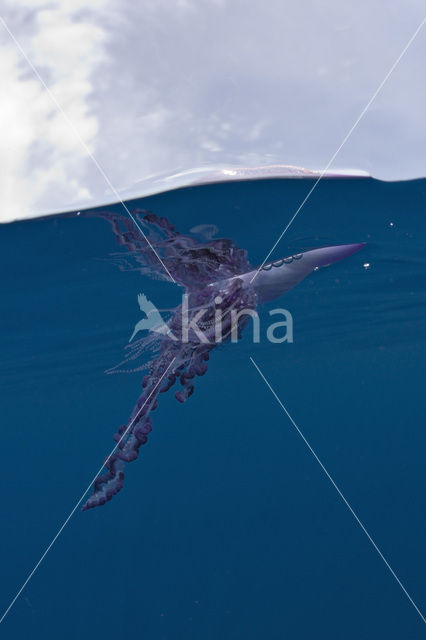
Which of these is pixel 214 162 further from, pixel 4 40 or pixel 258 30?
pixel 4 40

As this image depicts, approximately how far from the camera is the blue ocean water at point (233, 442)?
749cm

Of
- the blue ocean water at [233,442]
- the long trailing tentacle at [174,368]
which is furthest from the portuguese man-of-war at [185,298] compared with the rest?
the blue ocean water at [233,442]

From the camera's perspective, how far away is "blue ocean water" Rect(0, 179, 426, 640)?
7492 mm

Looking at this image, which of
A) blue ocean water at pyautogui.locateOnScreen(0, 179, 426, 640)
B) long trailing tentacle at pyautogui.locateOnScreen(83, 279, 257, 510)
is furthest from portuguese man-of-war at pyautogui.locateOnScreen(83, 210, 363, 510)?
blue ocean water at pyautogui.locateOnScreen(0, 179, 426, 640)

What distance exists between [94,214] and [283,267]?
86.0 inches

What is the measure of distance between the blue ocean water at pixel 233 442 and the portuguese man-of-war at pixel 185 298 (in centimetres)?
37

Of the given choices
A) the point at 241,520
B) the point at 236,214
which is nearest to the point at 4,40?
the point at 236,214

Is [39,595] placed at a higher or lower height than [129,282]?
lower

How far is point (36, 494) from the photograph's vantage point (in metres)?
26.8

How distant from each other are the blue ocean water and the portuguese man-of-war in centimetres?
37

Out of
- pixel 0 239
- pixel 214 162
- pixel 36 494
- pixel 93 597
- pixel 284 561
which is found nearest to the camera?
pixel 214 162

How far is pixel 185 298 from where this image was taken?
5.96m
